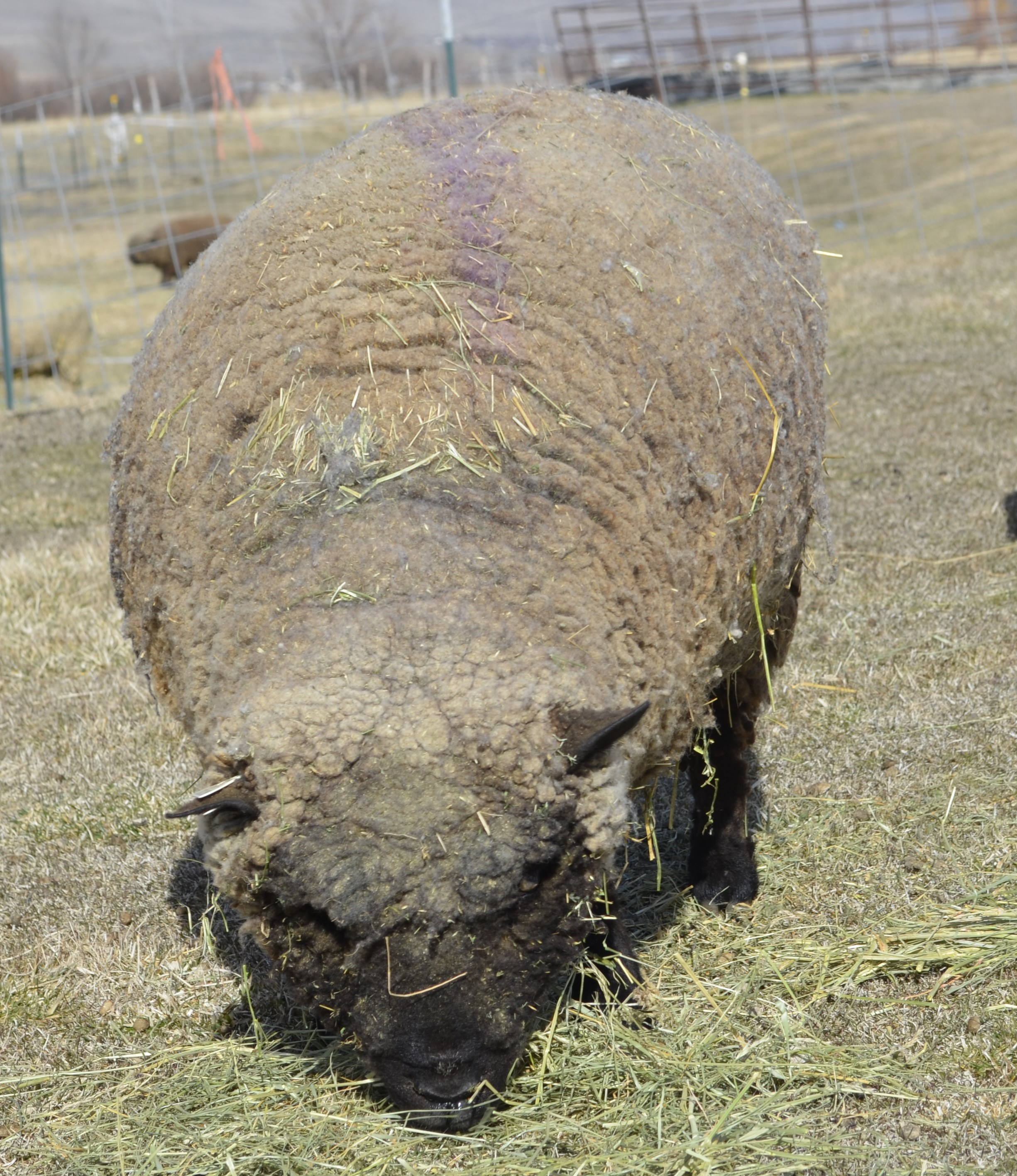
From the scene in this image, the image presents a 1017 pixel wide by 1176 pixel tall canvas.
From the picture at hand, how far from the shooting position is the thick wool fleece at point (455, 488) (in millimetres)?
2391

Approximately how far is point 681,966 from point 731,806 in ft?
1.83

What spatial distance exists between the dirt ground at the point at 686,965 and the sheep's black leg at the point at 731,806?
3.7 inches

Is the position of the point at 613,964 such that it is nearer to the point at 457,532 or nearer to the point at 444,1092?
the point at 444,1092

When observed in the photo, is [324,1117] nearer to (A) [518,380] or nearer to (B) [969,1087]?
(B) [969,1087]

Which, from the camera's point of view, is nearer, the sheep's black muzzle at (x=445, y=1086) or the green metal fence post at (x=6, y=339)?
the sheep's black muzzle at (x=445, y=1086)

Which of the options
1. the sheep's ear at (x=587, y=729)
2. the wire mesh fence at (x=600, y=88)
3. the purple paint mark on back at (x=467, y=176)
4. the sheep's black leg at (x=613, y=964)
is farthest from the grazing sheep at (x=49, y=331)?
the sheep's ear at (x=587, y=729)

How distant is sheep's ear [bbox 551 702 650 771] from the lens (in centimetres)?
241

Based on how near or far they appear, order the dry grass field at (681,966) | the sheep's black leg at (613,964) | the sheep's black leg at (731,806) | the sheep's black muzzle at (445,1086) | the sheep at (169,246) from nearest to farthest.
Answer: the sheep's black muzzle at (445,1086) → the dry grass field at (681,966) → the sheep's black leg at (613,964) → the sheep's black leg at (731,806) → the sheep at (169,246)

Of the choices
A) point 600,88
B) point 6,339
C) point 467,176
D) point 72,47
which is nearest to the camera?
point 467,176

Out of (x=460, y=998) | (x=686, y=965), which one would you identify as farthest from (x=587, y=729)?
(x=686, y=965)

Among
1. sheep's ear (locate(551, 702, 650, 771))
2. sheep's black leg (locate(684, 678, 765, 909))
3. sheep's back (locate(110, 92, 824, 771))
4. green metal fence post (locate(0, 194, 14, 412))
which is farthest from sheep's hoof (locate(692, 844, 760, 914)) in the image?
green metal fence post (locate(0, 194, 14, 412))

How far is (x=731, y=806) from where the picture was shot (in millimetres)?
3793

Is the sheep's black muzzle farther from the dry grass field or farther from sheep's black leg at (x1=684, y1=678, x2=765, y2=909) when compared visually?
sheep's black leg at (x1=684, y1=678, x2=765, y2=909)

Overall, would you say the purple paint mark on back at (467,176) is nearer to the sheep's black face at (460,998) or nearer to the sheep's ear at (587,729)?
the sheep's ear at (587,729)
